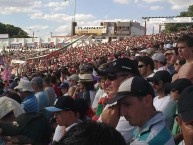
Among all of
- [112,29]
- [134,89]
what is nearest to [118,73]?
[134,89]

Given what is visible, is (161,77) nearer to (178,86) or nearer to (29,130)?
(178,86)

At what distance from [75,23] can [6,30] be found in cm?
4185

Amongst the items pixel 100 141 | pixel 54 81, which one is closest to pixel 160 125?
pixel 100 141

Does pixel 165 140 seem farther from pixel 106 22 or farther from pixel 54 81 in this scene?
pixel 106 22

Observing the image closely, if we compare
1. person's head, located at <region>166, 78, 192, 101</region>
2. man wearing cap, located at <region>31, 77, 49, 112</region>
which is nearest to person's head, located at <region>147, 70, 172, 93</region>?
person's head, located at <region>166, 78, 192, 101</region>

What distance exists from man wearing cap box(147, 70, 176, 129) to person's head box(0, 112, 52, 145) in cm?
211

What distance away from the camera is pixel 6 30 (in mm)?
125438

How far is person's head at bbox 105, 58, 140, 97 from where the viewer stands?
3418 millimetres

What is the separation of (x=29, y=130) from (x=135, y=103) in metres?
0.85

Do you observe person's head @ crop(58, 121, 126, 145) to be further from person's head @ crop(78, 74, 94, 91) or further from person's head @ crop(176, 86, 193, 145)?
person's head @ crop(78, 74, 94, 91)

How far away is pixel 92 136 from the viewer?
1.45m

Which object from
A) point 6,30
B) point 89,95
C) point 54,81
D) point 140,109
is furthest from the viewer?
point 6,30

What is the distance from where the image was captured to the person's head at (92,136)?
1438 millimetres

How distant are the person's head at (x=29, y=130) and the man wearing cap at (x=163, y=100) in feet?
6.93
